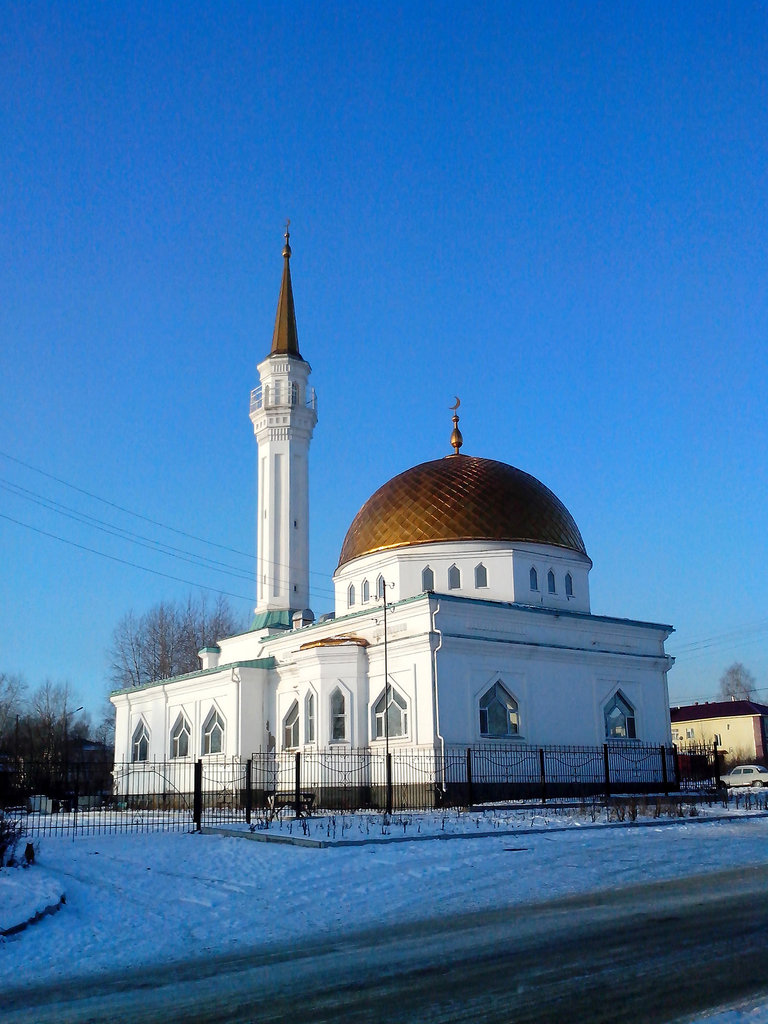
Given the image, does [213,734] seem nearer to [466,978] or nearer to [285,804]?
[285,804]

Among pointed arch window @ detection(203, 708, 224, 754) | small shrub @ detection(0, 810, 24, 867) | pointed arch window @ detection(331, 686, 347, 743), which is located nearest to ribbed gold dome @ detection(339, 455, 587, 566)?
pointed arch window @ detection(331, 686, 347, 743)

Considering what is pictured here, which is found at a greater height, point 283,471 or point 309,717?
point 283,471

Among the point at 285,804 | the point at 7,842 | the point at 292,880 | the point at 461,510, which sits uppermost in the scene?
the point at 461,510

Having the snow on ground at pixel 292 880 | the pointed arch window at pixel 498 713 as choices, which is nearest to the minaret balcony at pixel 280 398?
the pointed arch window at pixel 498 713

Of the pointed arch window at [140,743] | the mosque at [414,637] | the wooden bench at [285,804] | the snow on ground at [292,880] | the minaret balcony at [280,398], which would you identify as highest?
the minaret balcony at [280,398]

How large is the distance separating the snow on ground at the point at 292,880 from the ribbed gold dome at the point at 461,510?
12650 mm

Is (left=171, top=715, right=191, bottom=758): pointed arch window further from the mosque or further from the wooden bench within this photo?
the wooden bench

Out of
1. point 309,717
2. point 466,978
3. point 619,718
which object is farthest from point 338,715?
point 466,978

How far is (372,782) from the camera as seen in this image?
24547 millimetres

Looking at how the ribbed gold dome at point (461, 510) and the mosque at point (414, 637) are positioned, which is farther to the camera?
the ribbed gold dome at point (461, 510)

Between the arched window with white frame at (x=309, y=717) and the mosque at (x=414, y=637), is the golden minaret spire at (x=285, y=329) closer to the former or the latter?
the mosque at (x=414, y=637)

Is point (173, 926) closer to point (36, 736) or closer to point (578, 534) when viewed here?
point (578, 534)

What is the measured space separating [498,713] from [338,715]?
4.26 meters

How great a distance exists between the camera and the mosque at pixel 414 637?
80.4 ft
